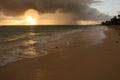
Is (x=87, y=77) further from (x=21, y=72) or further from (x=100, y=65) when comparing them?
(x=21, y=72)

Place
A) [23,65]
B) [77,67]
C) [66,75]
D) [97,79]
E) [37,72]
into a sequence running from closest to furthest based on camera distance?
[97,79] → [66,75] → [37,72] → [77,67] → [23,65]

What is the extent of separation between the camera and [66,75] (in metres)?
6.85

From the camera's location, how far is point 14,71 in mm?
7703

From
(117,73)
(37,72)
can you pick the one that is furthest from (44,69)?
(117,73)

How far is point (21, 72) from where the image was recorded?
7.49 meters

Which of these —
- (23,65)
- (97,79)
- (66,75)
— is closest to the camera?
(97,79)

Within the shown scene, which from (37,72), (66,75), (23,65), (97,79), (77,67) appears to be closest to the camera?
(97,79)

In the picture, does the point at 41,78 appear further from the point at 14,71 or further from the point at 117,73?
the point at 117,73

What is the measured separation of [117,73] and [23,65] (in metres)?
4.31

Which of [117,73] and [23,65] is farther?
[23,65]

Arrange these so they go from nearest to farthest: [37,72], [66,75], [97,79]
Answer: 1. [97,79]
2. [66,75]
3. [37,72]

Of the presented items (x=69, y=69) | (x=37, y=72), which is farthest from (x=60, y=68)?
(x=37, y=72)

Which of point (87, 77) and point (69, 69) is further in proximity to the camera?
point (69, 69)

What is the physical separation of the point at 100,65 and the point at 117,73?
4.39 feet
